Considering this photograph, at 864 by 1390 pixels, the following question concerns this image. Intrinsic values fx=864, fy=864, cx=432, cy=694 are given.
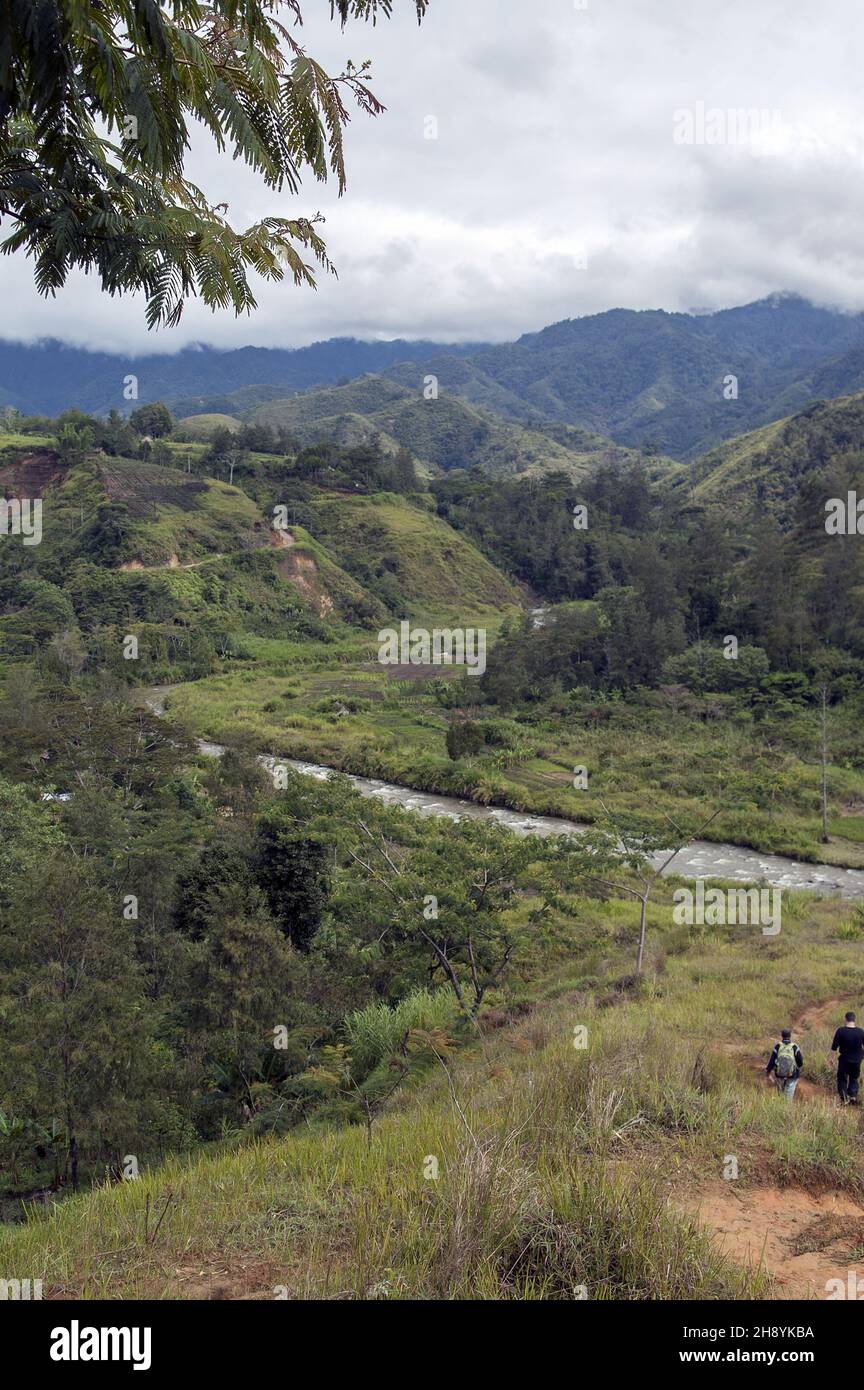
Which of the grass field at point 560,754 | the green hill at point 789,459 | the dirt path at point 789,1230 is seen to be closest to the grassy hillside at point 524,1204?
the dirt path at point 789,1230

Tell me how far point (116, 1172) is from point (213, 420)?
17121 cm

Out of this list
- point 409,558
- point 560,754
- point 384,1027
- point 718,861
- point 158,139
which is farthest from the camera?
point 409,558

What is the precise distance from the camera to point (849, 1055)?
805 centimetres

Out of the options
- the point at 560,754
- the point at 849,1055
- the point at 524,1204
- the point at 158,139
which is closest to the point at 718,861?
the point at 560,754

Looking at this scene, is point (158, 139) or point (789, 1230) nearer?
point (158, 139)

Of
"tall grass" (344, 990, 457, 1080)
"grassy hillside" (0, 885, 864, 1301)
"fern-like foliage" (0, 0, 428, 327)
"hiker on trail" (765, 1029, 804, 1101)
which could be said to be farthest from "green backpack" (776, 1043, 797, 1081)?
"fern-like foliage" (0, 0, 428, 327)

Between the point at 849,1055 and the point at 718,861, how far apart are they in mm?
17543

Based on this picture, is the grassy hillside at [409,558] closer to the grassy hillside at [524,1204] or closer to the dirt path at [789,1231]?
the grassy hillside at [524,1204]

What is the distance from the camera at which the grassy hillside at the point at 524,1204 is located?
2998 mm

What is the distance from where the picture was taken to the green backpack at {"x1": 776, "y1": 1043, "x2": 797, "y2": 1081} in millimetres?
7844

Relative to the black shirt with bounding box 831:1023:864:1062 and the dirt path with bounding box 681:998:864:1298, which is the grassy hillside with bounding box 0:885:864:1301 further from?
the black shirt with bounding box 831:1023:864:1062

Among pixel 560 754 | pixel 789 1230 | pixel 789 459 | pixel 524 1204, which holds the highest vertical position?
pixel 789 459

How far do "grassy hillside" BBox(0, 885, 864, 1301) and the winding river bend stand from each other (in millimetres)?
13996

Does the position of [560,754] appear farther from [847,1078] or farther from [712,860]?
[847,1078]
